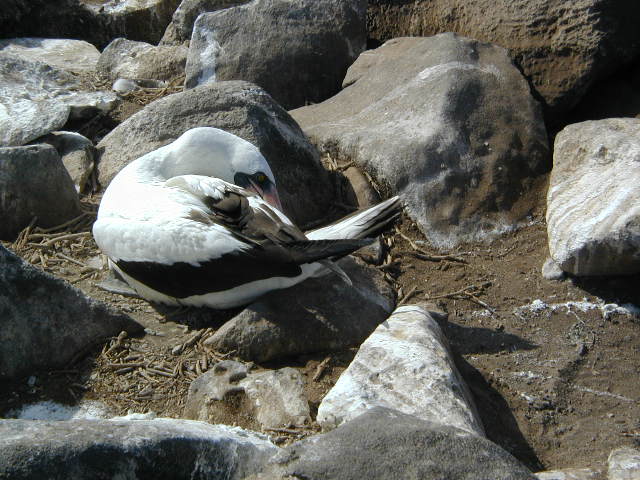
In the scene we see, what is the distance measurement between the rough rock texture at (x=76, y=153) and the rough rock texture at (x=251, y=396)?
8.86 feet

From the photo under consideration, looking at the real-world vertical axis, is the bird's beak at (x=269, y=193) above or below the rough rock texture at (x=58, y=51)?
below

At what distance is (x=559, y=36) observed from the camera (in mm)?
6336

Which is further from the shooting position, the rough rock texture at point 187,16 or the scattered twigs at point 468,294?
the rough rock texture at point 187,16

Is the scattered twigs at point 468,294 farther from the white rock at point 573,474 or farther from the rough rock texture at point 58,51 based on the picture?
the rough rock texture at point 58,51

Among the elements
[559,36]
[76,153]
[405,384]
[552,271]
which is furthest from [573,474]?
[76,153]

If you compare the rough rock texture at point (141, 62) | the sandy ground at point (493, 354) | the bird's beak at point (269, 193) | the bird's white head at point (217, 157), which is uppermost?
the rough rock texture at point (141, 62)

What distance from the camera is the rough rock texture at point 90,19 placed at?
9391 mm

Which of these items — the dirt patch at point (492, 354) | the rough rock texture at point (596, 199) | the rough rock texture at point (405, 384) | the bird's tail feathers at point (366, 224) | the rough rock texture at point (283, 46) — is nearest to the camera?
the rough rock texture at point (405, 384)

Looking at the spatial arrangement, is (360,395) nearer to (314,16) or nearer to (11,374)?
(11,374)

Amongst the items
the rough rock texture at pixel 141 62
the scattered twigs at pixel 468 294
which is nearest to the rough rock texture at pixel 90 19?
the rough rock texture at pixel 141 62

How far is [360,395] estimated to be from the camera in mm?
3682

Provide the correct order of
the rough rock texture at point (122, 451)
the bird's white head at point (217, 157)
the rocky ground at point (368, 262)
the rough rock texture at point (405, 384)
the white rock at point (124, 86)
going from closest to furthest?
the rough rock texture at point (122, 451), the rocky ground at point (368, 262), the rough rock texture at point (405, 384), the bird's white head at point (217, 157), the white rock at point (124, 86)

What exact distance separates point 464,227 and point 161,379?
7.86 ft

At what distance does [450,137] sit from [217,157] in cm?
165
